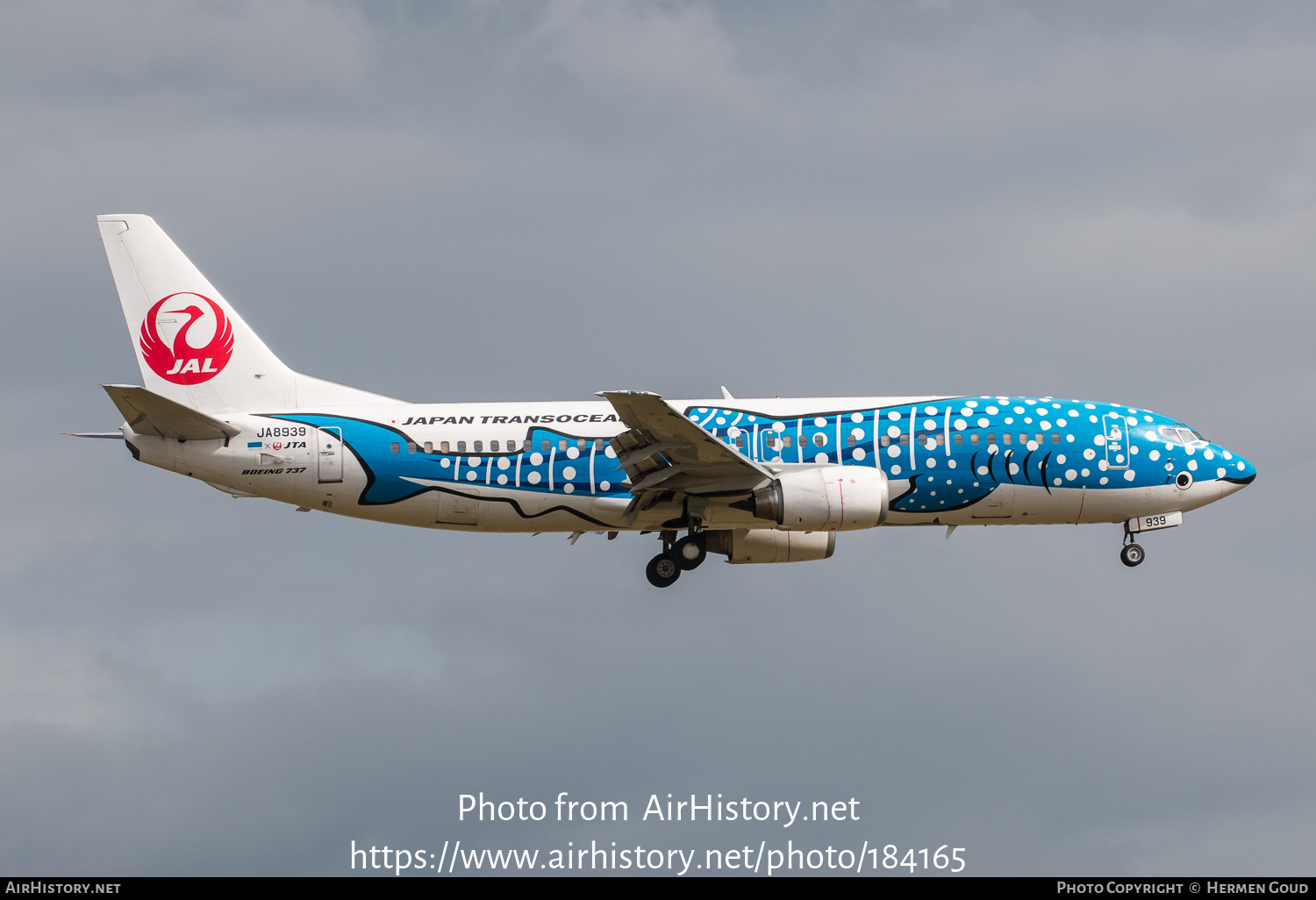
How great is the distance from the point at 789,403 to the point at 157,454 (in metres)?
19.5

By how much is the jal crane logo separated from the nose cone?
32.4 metres

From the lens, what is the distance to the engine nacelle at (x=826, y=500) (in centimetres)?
4288

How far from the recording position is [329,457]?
147ft

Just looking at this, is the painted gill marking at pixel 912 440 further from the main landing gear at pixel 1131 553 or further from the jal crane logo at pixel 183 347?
the jal crane logo at pixel 183 347

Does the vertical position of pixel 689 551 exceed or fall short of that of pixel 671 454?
it falls short

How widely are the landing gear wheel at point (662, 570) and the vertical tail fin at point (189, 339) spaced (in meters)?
10.0

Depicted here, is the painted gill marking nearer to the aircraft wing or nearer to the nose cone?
the aircraft wing

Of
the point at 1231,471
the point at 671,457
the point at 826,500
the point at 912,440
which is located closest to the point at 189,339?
the point at 671,457

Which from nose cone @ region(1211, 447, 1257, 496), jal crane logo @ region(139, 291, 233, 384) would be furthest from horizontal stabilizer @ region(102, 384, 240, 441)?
nose cone @ region(1211, 447, 1257, 496)

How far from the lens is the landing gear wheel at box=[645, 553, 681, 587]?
4675cm

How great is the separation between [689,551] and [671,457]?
4811 mm

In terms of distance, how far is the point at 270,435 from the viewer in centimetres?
4462

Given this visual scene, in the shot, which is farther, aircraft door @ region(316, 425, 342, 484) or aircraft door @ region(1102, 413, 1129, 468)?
aircraft door @ region(1102, 413, 1129, 468)

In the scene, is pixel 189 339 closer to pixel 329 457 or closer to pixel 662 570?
pixel 329 457
